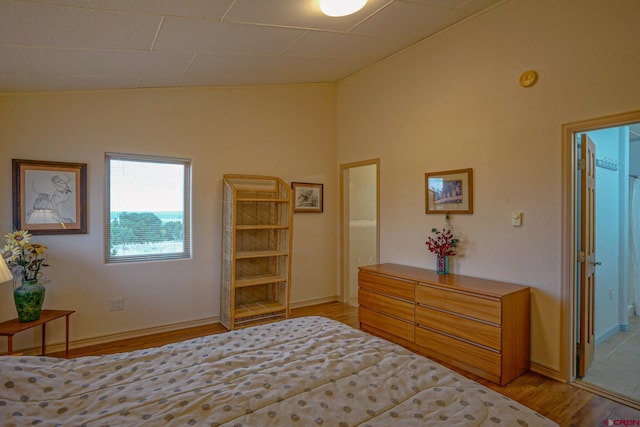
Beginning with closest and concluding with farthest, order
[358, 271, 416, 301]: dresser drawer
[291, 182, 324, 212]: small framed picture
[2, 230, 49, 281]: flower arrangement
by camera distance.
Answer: [2, 230, 49, 281]: flower arrangement → [358, 271, 416, 301]: dresser drawer → [291, 182, 324, 212]: small framed picture

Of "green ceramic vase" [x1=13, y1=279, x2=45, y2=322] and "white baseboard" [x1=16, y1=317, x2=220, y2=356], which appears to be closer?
"green ceramic vase" [x1=13, y1=279, x2=45, y2=322]

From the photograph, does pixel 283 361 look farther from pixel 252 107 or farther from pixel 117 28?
pixel 252 107

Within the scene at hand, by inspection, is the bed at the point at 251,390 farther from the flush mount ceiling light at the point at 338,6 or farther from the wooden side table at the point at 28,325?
the flush mount ceiling light at the point at 338,6

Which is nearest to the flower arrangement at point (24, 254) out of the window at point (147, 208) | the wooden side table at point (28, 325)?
the wooden side table at point (28, 325)

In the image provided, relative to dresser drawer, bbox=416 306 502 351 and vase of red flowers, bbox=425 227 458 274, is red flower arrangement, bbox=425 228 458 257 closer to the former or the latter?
vase of red flowers, bbox=425 227 458 274

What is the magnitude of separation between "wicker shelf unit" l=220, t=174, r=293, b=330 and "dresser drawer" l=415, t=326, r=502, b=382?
1.60m

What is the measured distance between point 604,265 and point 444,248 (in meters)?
1.61

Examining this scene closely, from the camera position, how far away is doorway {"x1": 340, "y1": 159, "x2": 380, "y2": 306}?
4949mm

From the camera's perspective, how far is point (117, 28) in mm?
2188

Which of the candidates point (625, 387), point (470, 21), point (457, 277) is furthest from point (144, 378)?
point (470, 21)

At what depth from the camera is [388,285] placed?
11.4 ft

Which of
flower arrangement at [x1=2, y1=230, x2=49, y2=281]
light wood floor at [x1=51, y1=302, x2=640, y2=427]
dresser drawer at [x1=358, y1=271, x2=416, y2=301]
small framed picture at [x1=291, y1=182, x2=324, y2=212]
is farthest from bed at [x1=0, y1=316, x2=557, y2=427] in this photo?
small framed picture at [x1=291, y1=182, x2=324, y2=212]

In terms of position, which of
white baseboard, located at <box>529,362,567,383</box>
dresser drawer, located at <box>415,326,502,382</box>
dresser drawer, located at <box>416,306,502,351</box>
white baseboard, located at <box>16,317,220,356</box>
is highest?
dresser drawer, located at <box>416,306,502,351</box>

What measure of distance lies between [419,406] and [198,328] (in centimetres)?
310
